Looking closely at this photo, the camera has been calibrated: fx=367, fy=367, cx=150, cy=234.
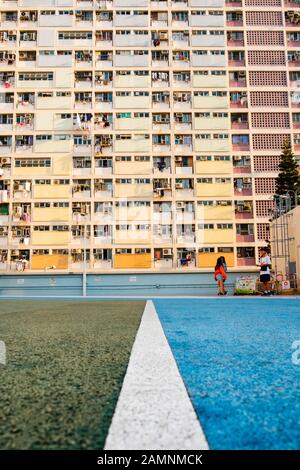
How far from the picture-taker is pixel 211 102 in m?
32.5

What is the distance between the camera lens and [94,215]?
3078 cm

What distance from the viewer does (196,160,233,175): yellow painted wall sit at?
31.4m

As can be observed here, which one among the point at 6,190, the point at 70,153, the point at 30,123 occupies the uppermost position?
the point at 30,123

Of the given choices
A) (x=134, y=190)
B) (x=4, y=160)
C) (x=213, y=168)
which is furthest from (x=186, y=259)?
(x=4, y=160)

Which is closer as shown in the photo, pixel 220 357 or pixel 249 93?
pixel 220 357

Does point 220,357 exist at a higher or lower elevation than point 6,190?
lower

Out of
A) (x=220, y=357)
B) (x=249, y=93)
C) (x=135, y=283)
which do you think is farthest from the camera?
(x=249, y=93)

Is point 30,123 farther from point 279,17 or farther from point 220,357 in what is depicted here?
point 220,357

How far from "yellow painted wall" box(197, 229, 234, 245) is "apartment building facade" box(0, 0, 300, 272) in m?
0.09

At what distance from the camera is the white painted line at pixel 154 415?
87 cm

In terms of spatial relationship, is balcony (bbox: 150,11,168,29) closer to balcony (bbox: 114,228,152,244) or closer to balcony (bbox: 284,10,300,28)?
balcony (bbox: 284,10,300,28)

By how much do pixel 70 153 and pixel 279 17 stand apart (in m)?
22.9
